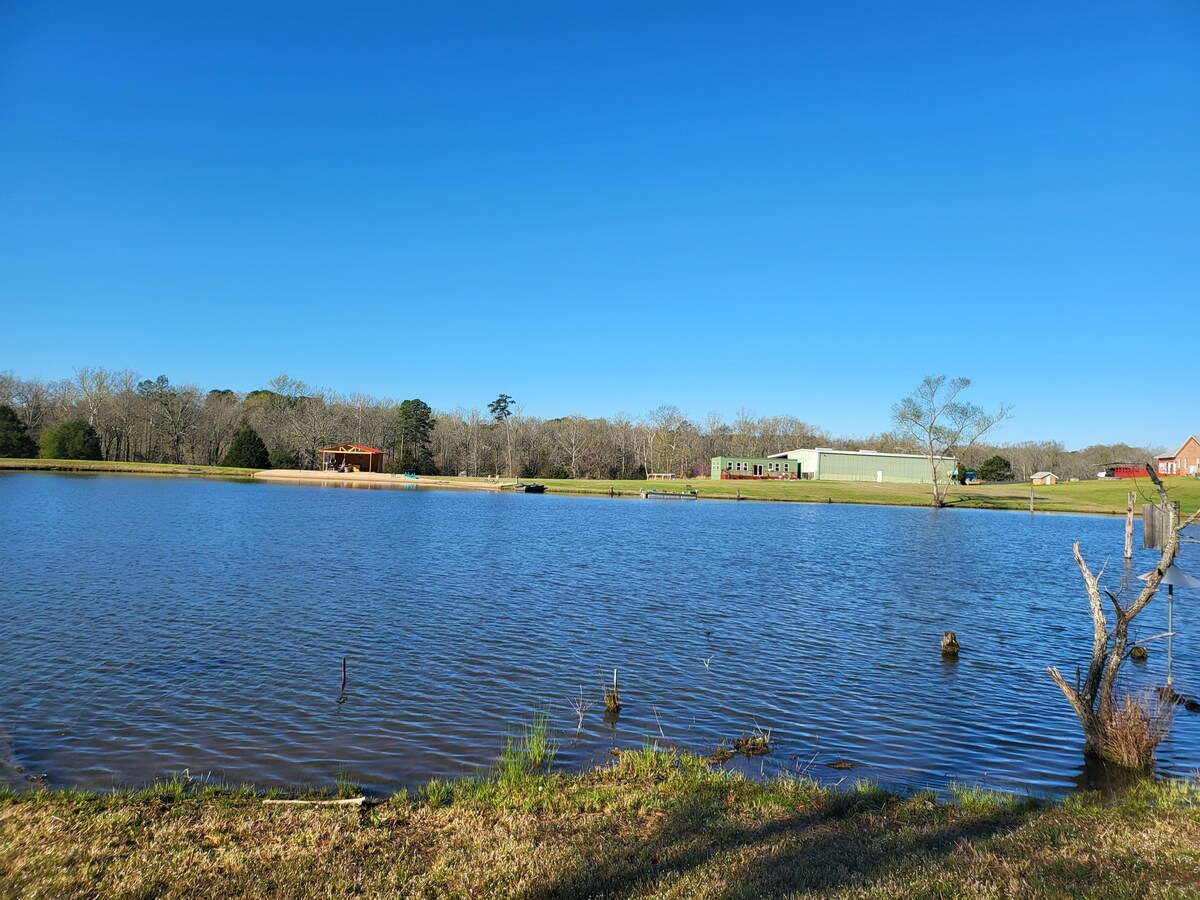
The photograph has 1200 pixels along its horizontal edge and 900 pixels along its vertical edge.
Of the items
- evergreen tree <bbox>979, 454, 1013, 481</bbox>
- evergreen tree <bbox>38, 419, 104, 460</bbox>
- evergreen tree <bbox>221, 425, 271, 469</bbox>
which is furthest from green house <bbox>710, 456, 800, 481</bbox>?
evergreen tree <bbox>38, 419, 104, 460</bbox>

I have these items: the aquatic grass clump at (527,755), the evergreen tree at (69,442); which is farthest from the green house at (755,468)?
the aquatic grass clump at (527,755)

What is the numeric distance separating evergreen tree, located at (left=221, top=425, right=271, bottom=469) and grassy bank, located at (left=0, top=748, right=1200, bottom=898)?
92982mm

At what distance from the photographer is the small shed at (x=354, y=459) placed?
9619 centimetres

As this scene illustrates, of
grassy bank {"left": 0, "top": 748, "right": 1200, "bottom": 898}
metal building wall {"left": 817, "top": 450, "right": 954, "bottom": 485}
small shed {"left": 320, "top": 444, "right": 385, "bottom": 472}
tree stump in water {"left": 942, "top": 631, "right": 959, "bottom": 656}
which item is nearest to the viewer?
grassy bank {"left": 0, "top": 748, "right": 1200, "bottom": 898}

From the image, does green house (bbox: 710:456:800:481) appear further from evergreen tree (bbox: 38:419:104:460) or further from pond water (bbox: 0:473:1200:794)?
evergreen tree (bbox: 38:419:104:460)

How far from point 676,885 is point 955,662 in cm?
1179

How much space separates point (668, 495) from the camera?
3275 inches

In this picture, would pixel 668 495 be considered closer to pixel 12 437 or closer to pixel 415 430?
pixel 415 430

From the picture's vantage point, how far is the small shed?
96.2 meters

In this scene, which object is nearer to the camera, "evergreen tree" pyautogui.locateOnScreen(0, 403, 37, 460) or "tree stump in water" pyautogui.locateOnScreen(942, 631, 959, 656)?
"tree stump in water" pyautogui.locateOnScreen(942, 631, 959, 656)

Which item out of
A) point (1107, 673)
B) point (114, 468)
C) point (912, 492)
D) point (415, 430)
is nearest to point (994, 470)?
point (912, 492)

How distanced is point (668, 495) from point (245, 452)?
51.3m

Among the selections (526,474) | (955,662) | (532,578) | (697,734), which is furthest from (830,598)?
(526,474)

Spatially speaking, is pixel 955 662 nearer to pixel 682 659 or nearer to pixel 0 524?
pixel 682 659
